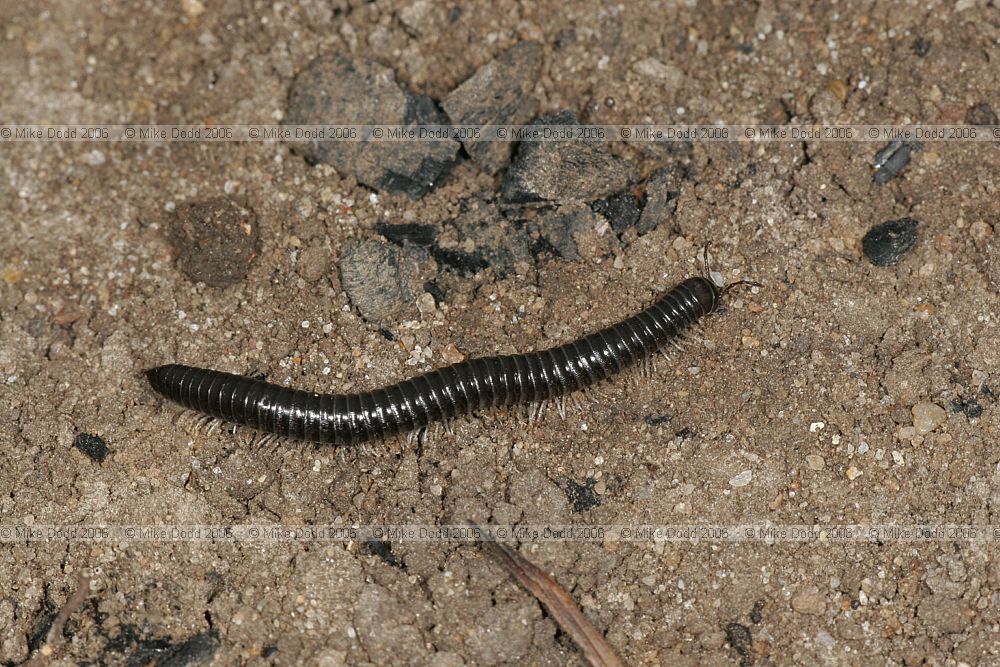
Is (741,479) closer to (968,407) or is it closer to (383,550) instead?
(968,407)

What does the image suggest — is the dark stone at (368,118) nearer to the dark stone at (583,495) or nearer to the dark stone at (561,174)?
the dark stone at (561,174)

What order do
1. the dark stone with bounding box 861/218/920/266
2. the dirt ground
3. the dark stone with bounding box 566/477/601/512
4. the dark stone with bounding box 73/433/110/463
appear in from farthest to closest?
the dark stone with bounding box 861/218/920/266 → the dark stone with bounding box 73/433/110/463 → the dark stone with bounding box 566/477/601/512 → the dirt ground

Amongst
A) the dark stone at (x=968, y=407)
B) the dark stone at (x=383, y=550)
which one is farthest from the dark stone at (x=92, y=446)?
the dark stone at (x=968, y=407)

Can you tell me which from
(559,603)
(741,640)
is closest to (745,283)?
(741,640)

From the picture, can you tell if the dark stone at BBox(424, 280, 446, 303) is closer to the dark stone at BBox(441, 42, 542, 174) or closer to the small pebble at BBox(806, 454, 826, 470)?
the dark stone at BBox(441, 42, 542, 174)

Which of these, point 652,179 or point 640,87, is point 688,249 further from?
point 640,87

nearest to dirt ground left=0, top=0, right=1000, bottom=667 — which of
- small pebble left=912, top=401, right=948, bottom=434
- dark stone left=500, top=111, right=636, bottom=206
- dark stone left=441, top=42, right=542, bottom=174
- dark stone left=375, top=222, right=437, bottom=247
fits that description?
small pebble left=912, top=401, right=948, bottom=434

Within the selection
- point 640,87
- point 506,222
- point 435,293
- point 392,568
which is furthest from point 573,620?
point 640,87
